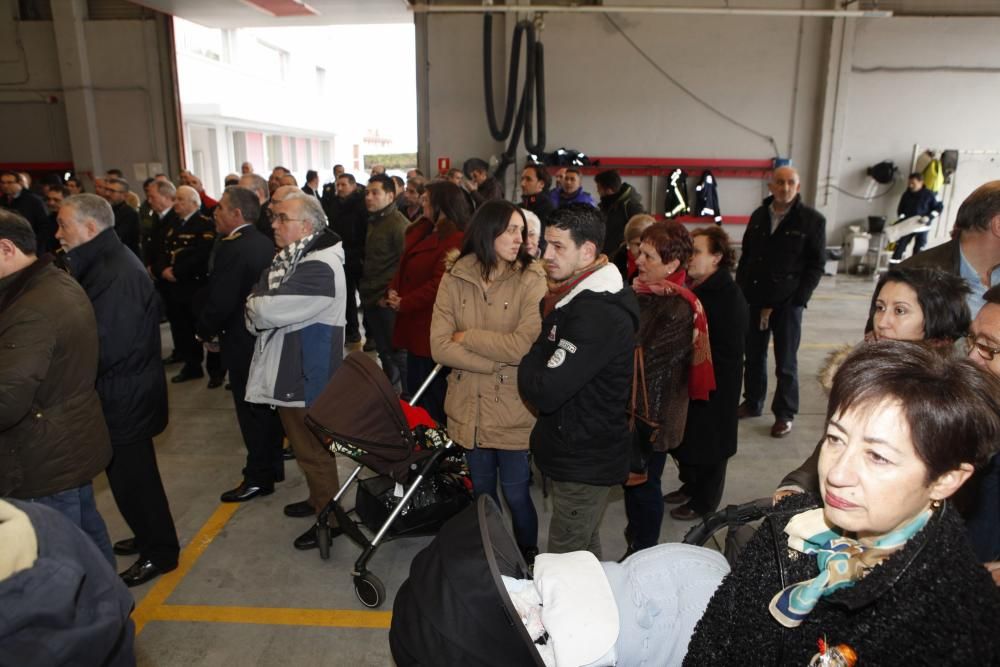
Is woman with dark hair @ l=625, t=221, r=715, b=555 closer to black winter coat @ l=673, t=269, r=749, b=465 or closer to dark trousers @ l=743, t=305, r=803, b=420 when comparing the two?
black winter coat @ l=673, t=269, r=749, b=465

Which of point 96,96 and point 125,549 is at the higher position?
point 96,96

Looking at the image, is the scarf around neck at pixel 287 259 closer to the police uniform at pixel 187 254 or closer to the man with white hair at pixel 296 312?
the man with white hair at pixel 296 312

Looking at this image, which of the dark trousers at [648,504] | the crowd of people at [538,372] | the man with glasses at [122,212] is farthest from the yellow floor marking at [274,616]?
the man with glasses at [122,212]

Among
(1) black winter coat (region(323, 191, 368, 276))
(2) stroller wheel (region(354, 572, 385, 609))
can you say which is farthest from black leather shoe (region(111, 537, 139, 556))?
(1) black winter coat (region(323, 191, 368, 276))

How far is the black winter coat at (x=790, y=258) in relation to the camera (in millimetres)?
4445

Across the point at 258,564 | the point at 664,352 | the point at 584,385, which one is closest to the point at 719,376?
the point at 664,352

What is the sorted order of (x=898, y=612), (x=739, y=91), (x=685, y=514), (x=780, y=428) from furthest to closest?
1. (x=739, y=91)
2. (x=780, y=428)
3. (x=685, y=514)
4. (x=898, y=612)

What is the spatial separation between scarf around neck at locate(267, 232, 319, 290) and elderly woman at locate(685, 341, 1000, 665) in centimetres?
255

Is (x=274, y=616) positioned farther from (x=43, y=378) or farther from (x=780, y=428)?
(x=780, y=428)

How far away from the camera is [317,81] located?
2705cm

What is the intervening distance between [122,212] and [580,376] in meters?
6.39

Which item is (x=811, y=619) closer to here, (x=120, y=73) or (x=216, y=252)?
(x=216, y=252)

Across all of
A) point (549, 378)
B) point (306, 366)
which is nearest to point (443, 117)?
point (306, 366)

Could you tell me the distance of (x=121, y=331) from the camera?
2672 millimetres
